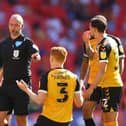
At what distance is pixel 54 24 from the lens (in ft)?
55.7

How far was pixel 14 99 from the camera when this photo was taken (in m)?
10.0

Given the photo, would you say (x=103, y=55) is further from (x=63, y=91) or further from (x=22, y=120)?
(x=22, y=120)

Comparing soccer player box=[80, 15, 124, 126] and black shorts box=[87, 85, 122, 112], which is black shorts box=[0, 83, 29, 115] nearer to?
soccer player box=[80, 15, 124, 126]

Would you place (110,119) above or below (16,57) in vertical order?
below

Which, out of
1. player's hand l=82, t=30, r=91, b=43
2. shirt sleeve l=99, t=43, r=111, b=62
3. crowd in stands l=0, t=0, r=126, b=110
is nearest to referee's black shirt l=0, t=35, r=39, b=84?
player's hand l=82, t=30, r=91, b=43

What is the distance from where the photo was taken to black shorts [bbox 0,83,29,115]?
32.7ft

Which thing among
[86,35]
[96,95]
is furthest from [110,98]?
[86,35]

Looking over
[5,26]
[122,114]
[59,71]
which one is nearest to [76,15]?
[5,26]

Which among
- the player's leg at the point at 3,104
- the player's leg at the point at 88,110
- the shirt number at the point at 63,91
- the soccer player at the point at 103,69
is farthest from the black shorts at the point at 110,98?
the shirt number at the point at 63,91

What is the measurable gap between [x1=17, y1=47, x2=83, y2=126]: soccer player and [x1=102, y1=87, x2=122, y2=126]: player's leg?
1.35m

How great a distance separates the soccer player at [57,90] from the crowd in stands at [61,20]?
7.11m

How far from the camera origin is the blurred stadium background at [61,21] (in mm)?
16266

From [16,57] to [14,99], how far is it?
0.58 m

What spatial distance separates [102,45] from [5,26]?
703 centimetres
